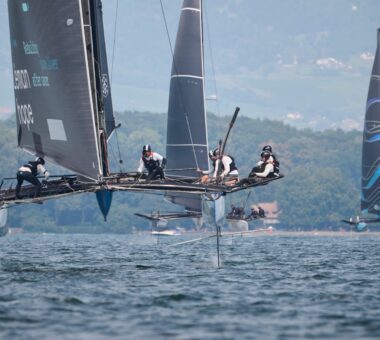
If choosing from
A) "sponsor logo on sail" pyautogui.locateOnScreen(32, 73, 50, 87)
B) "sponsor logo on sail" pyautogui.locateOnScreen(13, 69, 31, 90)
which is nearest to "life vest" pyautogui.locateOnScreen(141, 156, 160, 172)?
"sponsor logo on sail" pyautogui.locateOnScreen(32, 73, 50, 87)

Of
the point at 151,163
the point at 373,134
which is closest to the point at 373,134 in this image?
the point at 373,134

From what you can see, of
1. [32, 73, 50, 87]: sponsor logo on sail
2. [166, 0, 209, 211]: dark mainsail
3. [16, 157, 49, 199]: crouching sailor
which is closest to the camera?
[16, 157, 49, 199]: crouching sailor

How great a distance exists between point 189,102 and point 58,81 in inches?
1471

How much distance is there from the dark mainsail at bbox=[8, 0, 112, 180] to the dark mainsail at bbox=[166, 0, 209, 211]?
34.1 meters

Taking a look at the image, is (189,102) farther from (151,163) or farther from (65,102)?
(65,102)

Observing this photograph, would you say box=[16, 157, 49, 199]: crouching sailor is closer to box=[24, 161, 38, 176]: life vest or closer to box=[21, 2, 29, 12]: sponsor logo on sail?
box=[24, 161, 38, 176]: life vest

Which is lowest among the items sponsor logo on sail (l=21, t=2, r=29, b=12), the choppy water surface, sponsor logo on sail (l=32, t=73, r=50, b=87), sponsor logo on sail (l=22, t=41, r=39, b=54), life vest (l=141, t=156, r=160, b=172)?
the choppy water surface

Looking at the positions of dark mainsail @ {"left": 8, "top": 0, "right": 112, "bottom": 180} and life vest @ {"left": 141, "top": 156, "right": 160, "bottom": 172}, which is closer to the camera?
dark mainsail @ {"left": 8, "top": 0, "right": 112, "bottom": 180}

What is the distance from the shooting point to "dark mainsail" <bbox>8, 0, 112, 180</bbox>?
1597 inches

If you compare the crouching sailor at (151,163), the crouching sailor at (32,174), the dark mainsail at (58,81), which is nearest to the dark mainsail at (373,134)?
the crouching sailor at (151,163)

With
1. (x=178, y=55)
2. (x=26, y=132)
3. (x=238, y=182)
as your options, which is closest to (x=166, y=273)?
(x=238, y=182)

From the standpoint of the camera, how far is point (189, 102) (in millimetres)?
78312

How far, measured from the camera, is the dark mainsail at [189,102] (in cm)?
7781

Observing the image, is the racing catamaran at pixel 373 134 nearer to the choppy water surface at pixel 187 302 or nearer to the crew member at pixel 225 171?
the choppy water surface at pixel 187 302
